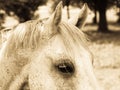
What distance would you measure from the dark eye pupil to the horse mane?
0.22m

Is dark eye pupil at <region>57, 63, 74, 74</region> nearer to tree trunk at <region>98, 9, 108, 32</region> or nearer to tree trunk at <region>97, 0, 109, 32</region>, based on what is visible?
tree trunk at <region>97, 0, 109, 32</region>

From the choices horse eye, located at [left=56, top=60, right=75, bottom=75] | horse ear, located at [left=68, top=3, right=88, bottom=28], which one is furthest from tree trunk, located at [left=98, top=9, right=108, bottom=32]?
horse eye, located at [left=56, top=60, right=75, bottom=75]

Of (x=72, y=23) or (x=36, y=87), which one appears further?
(x=72, y=23)

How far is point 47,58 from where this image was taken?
316cm

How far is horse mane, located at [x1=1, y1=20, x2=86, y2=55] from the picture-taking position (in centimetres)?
322

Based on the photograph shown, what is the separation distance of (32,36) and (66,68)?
405 mm

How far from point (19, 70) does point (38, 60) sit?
0.67 ft

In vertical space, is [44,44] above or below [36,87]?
above

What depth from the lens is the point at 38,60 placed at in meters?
3.19

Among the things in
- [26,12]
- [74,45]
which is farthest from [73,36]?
[26,12]

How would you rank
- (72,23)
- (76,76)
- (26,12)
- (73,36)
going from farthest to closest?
1. (26,12)
2. (72,23)
3. (73,36)
4. (76,76)

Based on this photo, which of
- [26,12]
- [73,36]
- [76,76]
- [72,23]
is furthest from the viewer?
[26,12]

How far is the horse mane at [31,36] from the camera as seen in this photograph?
322 centimetres

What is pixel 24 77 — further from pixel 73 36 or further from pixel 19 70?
pixel 73 36
